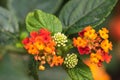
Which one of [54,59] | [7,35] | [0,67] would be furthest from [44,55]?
[0,67]

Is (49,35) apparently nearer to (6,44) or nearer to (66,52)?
(66,52)

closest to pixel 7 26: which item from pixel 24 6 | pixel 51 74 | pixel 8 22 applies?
pixel 8 22

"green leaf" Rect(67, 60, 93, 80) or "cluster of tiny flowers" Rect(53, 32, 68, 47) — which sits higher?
"cluster of tiny flowers" Rect(53, 32, 68, 47)

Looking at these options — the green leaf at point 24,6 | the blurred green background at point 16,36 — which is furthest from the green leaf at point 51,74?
the green leaf at point 24,6

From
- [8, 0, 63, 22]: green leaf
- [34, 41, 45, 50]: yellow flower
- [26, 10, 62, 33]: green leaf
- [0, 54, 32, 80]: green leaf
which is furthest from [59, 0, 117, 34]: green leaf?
[0, 54, 32, 80]: green leaf

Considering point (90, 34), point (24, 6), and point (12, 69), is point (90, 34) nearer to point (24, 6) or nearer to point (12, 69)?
point (24, 6)

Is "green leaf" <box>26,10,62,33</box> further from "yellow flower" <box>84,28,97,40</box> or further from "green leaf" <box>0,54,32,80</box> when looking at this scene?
"green leaf" <box>0,54,32,80</box>
